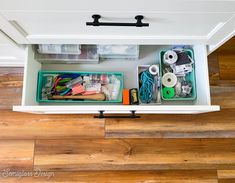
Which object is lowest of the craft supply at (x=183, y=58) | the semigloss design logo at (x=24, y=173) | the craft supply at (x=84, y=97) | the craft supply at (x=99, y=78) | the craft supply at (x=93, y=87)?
the semigloss design logo at (x=24, y=173)

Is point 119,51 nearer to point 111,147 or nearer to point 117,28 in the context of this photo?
point 117,28

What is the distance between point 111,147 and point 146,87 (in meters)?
0.37

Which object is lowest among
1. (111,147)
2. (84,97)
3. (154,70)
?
(111,147)

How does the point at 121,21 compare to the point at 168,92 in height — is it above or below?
above

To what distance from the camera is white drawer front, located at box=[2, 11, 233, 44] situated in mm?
605

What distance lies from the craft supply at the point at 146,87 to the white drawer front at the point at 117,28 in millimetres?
225

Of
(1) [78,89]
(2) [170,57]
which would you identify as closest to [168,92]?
(2) [170,57]

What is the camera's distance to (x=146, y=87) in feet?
3.26

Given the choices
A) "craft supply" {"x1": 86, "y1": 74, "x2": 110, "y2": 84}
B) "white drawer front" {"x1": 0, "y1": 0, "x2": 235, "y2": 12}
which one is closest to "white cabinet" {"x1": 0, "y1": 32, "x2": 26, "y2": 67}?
"white drawer front" {"x1": 0, "y1": 0, "x2": 235, "y2": 12}


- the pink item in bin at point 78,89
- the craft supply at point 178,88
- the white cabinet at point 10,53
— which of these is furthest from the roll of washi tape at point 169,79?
the white cabinet at point 10,53

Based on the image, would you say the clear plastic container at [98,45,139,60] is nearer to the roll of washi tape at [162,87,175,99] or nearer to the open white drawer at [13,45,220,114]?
the open white drawer at [13,45,220,114]

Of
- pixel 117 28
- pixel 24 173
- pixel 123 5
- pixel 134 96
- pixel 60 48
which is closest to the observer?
pixel 123 5

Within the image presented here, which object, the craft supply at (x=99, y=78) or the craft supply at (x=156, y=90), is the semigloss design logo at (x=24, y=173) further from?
the craft supply at (x=156, y=90)

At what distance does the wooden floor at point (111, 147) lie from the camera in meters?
1.13
